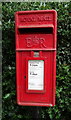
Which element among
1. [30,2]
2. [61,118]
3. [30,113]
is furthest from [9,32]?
[61,118]

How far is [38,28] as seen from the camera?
8.45 ft

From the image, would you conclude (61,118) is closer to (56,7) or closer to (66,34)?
(66,34)

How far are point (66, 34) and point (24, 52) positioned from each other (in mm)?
967

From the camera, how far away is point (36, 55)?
8.55ft

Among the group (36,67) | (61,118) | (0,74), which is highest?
(36,67)

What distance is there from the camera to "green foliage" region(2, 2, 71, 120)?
3174 mm

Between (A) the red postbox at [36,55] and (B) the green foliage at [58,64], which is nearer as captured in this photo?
(A) the red postbox at [36,55]

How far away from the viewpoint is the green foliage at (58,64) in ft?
10.4

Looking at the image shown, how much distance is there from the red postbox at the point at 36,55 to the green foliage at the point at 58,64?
56cm

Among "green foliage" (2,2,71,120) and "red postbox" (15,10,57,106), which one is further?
"green foliage" (2,2,71,120)

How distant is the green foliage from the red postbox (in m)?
0.56

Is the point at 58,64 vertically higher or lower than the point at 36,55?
lower

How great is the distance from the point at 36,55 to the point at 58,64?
30.1 inches

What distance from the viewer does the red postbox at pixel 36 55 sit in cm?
257
